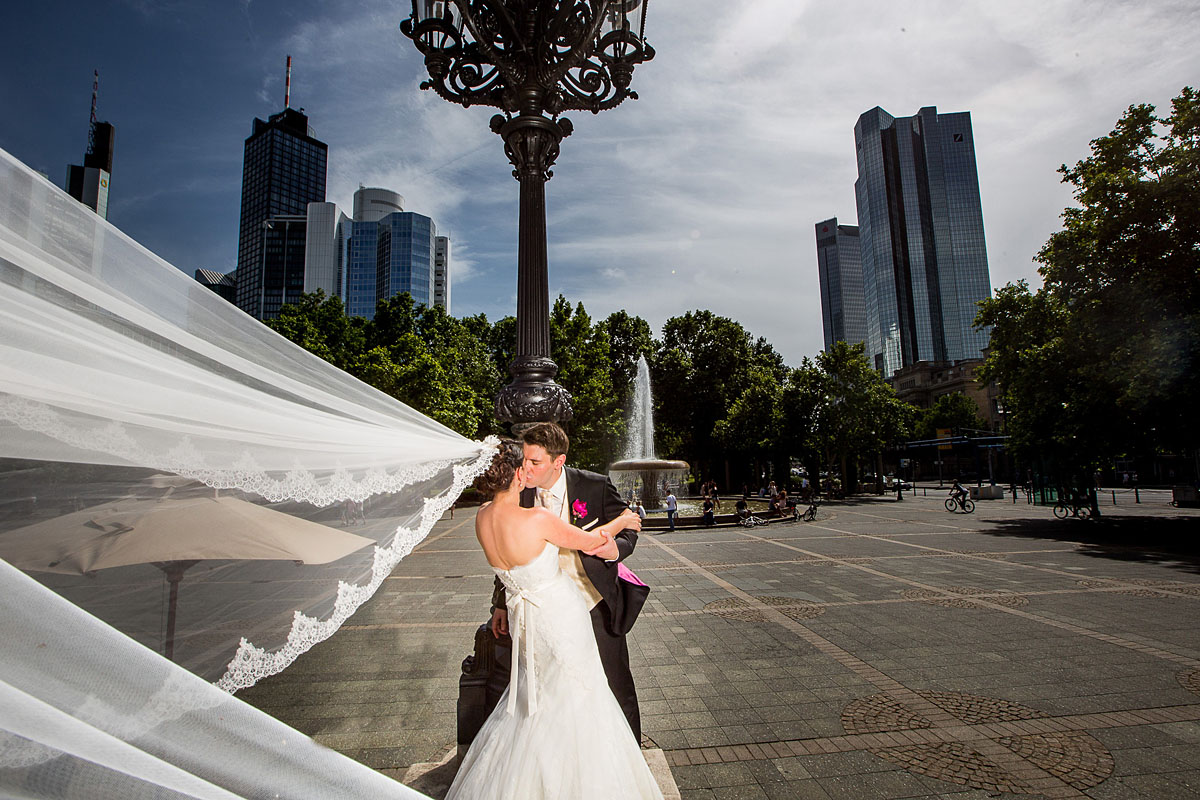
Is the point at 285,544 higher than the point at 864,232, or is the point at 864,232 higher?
the point at 864,232

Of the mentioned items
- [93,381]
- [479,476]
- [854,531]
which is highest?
[93,381]

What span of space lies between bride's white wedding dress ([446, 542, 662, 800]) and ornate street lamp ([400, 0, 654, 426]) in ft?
4.24

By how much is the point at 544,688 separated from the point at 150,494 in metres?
2.01

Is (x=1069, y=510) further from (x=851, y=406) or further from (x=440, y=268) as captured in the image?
(x=440, y=268)

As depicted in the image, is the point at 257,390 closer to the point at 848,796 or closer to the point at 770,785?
the point at 770,785

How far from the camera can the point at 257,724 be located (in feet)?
5.13

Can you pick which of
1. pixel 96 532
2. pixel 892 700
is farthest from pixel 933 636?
pixel 96 532

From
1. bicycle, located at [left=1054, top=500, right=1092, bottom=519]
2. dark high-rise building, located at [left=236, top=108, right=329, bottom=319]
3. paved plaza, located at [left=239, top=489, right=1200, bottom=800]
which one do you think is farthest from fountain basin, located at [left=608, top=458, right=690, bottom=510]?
dark high-rise building, located at [left=236, top=108, right=329, bottom=319]

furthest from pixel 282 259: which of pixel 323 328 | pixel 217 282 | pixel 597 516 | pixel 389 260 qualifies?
pixel 597 516

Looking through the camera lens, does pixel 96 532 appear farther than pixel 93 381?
Yes

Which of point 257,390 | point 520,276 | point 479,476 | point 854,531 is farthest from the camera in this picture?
point 854,531

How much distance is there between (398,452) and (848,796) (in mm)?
3483

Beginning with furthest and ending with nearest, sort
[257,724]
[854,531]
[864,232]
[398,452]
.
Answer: [864,232] → [854,531] → [398,452] → [257,724]

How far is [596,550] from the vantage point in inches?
120
